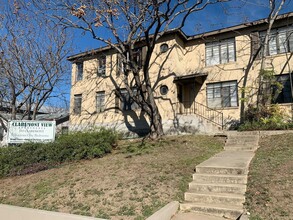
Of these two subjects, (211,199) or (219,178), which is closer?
(211,199)

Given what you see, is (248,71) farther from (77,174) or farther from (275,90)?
(77,174)

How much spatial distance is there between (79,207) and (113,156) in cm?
438

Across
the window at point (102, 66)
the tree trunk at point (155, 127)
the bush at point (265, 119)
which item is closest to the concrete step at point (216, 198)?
the tree trunk at point (155, 127)

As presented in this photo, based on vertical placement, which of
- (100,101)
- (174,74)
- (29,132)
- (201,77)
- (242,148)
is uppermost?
(174,74)

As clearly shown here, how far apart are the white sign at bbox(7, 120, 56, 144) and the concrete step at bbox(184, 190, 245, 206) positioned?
27.3 ft

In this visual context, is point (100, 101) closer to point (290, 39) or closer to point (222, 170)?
point (290, 39)

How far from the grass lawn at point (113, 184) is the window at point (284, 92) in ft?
24.1

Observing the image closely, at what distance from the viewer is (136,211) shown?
5.65 metres

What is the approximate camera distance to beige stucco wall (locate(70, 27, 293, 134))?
1664 centimetres

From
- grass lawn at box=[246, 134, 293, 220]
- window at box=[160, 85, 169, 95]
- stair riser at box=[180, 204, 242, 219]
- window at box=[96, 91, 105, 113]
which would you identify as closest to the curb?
stair riser at box=[180, 204, 242, 219]

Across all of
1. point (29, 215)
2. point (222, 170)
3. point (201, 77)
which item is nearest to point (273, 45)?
point (201, 77)

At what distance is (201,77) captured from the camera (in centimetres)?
1778

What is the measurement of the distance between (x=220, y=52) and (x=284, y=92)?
4.86 metres

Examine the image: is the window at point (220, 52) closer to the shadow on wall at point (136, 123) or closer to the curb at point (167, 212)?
the shadow on wall at point (136, 123)
